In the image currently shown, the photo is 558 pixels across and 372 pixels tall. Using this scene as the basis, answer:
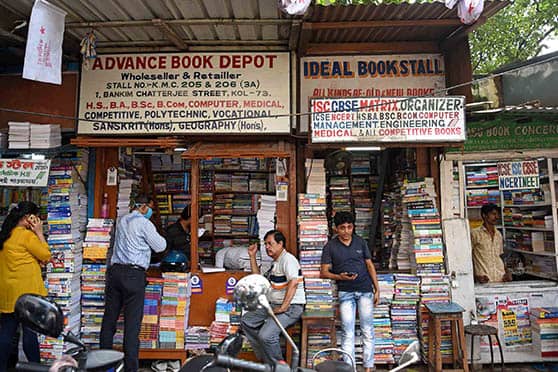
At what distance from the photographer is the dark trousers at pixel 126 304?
410 cm

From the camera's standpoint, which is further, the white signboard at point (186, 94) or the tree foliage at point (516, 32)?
the tree foliage at point (516, 32)

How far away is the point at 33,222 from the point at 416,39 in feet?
15.7

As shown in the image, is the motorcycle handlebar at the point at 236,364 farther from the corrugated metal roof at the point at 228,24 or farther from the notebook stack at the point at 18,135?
the notebook stack at the point at 18,135

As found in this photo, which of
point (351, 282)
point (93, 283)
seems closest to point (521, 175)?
point (351, 282)

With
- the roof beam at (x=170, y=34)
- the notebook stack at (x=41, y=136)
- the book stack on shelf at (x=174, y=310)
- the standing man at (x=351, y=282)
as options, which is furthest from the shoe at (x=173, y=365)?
the roof beam at (x=170, y=34)

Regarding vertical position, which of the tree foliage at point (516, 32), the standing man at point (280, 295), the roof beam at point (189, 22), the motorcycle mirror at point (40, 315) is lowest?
the standing man at point (280, 295)

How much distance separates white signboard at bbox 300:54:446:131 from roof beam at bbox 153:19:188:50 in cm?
146

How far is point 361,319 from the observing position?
421 cm

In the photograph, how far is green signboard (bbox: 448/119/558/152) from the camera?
16.1ft

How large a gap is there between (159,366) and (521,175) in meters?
4.88

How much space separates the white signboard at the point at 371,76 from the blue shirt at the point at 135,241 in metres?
2.25

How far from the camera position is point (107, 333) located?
4184mm

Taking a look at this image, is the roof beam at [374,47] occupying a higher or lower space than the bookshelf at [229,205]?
higher

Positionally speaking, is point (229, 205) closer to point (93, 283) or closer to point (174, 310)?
point (174, 310)
